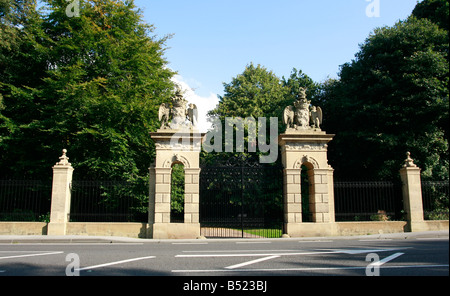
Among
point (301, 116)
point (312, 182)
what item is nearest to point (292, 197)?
point (312, 182)

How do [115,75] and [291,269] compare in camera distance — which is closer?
[291,269]

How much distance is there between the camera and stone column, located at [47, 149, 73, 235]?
47.3ft

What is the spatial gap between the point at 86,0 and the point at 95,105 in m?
7.53

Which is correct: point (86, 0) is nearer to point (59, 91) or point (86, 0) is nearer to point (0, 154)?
point (59, 91)

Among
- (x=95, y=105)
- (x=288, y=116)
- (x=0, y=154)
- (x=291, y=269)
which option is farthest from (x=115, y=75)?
(x=291, y=269)

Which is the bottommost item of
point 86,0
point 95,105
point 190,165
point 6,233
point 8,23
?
point 6,233

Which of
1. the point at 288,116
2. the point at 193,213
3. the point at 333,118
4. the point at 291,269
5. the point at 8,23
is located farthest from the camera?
the point at 333,118

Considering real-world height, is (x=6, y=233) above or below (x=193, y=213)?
below

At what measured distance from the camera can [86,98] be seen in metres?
18.9

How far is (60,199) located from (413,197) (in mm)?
16447

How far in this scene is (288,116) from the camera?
15539mm

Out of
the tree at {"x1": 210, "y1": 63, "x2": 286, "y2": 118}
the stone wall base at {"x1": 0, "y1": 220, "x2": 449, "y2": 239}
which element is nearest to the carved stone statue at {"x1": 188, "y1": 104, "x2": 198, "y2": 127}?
the stone wall base at {"x1": 0, "y1": 220, "x2": 449, "y2": 239}

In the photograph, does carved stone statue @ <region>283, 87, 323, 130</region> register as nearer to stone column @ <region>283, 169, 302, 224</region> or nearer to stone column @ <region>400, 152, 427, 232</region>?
stone column @ <region>283, 169, 302, 224</region>

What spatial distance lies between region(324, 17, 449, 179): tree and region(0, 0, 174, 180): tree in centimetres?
1384
